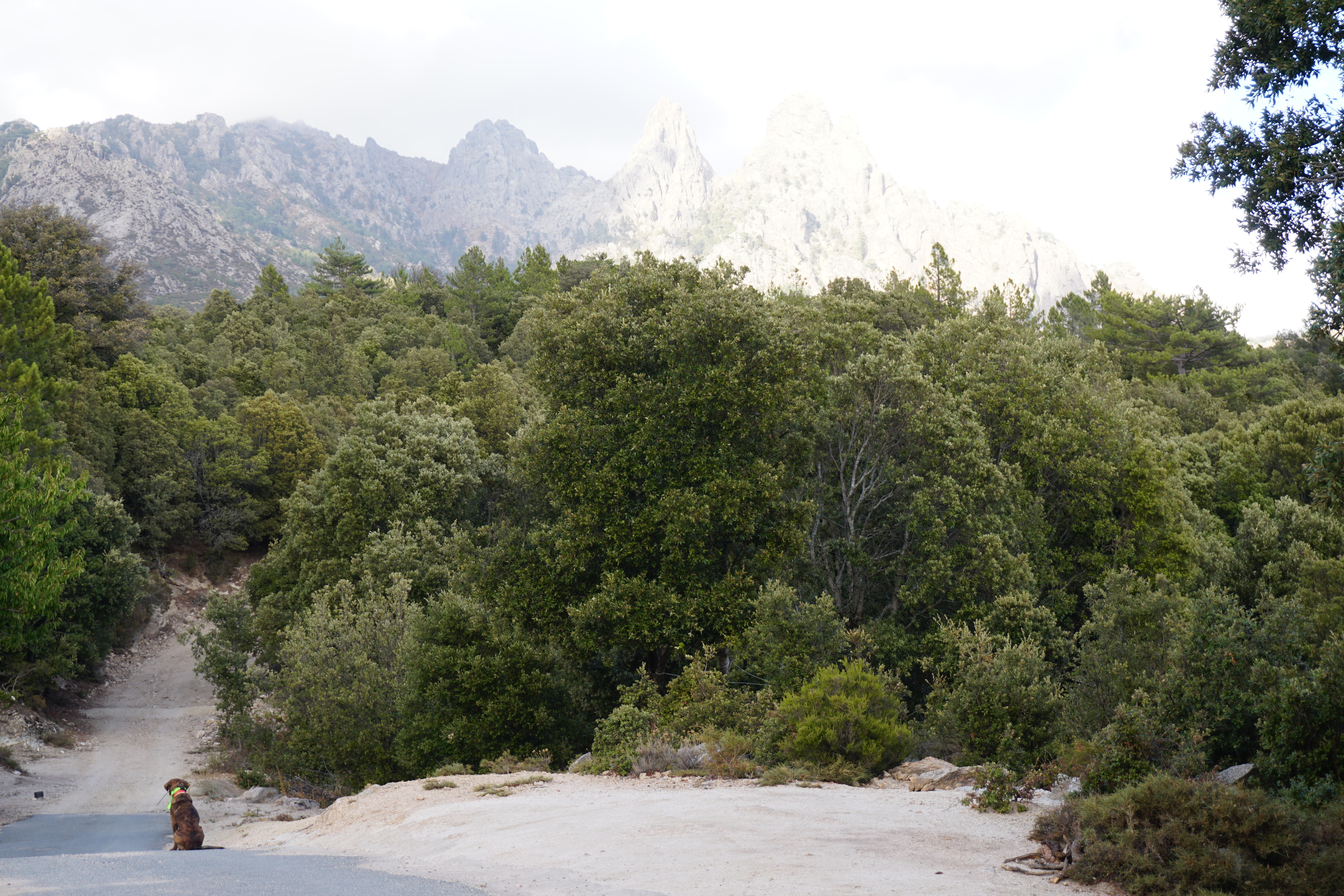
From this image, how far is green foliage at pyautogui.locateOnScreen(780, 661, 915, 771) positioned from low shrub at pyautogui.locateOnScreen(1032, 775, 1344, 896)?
5.12 metres

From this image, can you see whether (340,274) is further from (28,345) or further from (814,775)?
(814,775)

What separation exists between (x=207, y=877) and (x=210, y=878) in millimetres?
116

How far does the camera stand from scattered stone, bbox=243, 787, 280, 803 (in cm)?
2072

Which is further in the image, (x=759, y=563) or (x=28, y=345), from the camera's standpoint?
(x=28, y=345)

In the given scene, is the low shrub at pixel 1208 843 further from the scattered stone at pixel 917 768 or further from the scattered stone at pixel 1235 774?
the scattered stone at pixel 917 768

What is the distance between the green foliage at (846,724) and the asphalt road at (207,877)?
254 inches

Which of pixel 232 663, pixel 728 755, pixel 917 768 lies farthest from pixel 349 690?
pixel 917 768

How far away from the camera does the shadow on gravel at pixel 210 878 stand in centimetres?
644

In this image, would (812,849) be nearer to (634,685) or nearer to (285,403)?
(634,685)

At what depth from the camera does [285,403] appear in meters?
56.8

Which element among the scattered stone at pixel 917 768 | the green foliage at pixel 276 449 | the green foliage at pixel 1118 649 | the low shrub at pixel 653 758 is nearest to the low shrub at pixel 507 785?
the low shrub at pixel 653 758

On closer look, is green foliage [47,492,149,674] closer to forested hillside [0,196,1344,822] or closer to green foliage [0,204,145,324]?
forested hillside [0,196,1344,822]

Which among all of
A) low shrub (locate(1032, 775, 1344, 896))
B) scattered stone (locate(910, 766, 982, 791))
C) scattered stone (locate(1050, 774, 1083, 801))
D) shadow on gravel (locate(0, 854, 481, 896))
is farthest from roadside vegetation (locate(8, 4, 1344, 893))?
shadow on gravel (locate(0, 854, 481, 896))

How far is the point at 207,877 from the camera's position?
7.17m
